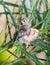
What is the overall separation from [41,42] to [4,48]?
103mm

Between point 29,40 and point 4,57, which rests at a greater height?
point 29,40

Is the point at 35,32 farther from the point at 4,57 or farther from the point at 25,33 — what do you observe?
the point at 4,57

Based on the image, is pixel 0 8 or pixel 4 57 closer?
pixel 4 57

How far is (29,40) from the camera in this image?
45cm

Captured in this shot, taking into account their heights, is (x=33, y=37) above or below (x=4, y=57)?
above

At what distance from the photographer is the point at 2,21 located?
1044mm

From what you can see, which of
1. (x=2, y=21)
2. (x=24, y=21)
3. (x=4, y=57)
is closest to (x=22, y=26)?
(x=24, y=21)

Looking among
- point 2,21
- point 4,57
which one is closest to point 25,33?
point 4,57

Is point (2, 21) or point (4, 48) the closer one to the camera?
point (4, 48)

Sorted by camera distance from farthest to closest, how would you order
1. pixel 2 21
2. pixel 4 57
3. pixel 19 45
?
pixel 2 21, pixel 4 57, pixel 19 45

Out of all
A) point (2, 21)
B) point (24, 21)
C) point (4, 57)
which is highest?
point (24, 21)

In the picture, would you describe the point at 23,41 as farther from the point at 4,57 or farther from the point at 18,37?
the point at 4,57

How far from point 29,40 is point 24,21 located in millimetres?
51

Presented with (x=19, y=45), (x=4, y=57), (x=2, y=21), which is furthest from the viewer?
(x=2, y=21)
